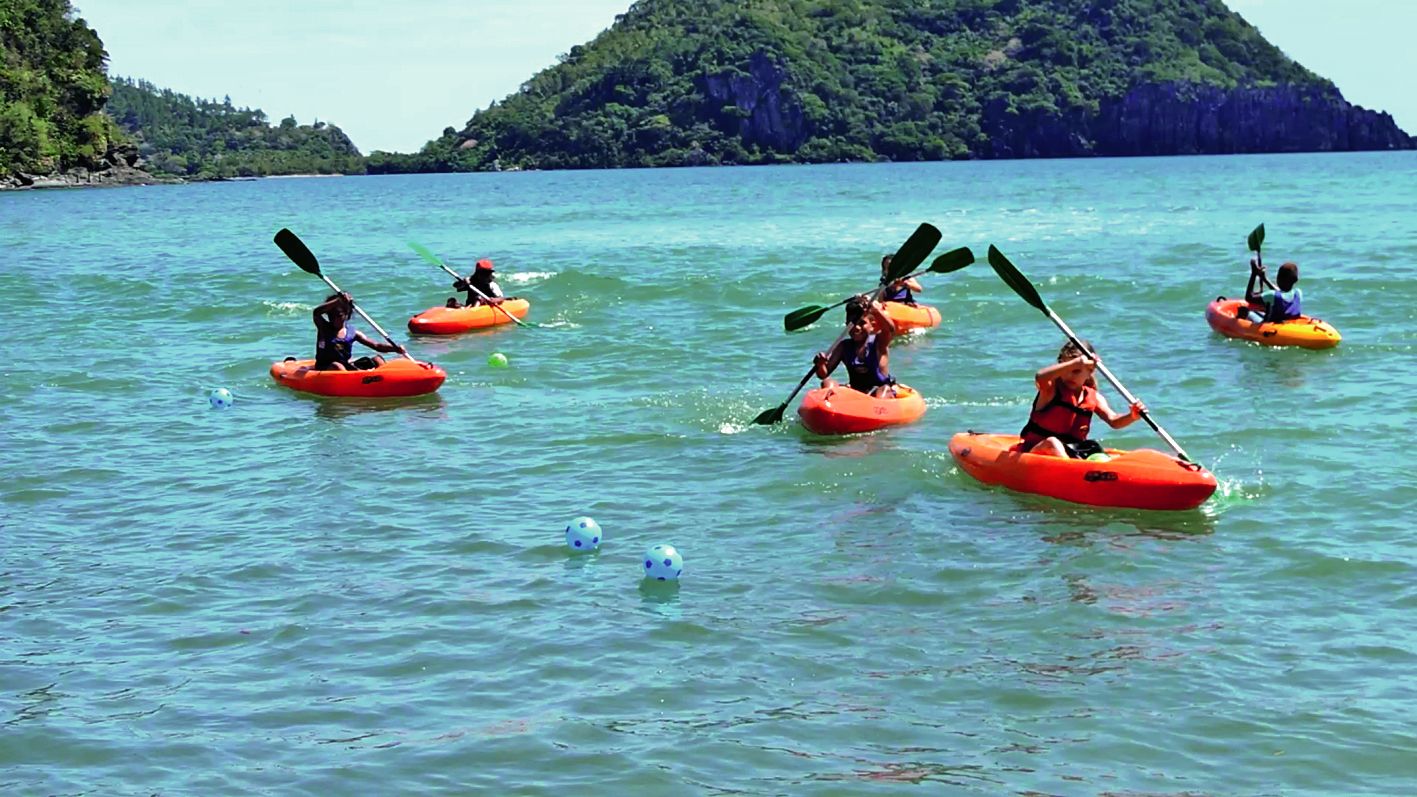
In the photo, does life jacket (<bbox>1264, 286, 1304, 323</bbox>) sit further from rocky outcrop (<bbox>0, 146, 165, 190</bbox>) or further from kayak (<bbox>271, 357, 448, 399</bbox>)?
rocky outcrop (<bbox>0, 146, 165, 190</bbox>)

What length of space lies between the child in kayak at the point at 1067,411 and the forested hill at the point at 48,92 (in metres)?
85.5

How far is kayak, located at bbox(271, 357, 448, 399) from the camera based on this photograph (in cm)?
1566

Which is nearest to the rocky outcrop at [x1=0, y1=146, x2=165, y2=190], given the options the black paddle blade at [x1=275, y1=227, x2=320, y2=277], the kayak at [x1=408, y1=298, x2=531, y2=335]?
the kayak at [x1=408, y1=298, x2=531, y2=335]

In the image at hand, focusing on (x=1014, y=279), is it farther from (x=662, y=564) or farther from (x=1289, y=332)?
(x=1289, y=332)

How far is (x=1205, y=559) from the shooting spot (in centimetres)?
966

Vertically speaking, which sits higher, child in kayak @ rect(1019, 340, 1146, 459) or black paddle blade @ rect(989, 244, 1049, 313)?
black paddle blade @ rect(989, 244, 1049, 313)

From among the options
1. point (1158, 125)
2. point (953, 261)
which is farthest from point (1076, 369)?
point (1158, 125)

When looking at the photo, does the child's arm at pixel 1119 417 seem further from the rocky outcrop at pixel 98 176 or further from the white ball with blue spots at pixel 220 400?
the rocky outcrop at pixel 98 176

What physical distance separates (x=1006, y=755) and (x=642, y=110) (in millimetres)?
167633

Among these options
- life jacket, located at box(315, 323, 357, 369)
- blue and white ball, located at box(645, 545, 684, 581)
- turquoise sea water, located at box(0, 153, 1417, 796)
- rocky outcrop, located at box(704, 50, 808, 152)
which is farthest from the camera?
rocky outcrop, located at box(704, 50, 808, 152)

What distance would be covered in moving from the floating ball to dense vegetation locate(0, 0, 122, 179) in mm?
85365

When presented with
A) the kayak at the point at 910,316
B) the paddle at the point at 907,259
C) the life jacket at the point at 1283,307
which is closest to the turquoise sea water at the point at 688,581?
the paddle at the point at 907,259

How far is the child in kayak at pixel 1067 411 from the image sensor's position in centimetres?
1095

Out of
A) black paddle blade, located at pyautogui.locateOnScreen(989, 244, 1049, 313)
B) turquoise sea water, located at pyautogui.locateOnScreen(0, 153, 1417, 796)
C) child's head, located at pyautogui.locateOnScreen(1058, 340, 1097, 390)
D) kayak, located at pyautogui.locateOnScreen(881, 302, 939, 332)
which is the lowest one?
turquoise sea water, located at pyautogui.locateOnScreen(0, 153, 1417, 796)
